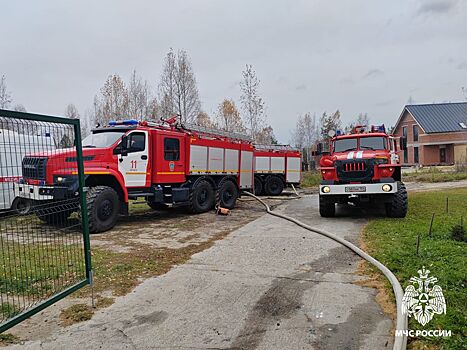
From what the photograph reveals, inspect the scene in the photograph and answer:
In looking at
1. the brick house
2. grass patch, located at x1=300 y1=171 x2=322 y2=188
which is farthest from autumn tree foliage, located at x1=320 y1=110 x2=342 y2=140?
grass patch, located at x1=300 y1=171 x2=322 y2=188

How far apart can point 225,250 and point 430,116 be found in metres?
44.8

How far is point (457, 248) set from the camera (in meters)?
5.99

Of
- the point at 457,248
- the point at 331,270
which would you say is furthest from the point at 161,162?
the point at 457,248

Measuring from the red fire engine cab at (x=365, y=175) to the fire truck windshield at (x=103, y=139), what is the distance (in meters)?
5.46

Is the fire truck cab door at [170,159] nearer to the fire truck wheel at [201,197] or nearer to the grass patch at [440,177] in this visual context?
the fire truck wheel at [201,197]

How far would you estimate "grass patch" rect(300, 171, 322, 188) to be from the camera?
76.7 ft

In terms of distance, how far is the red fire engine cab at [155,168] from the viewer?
9039mm

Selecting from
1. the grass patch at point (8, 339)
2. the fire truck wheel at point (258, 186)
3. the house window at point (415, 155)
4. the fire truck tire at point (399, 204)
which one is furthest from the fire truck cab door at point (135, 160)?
the house window at point (415, 155)

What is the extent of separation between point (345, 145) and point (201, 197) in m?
4.70

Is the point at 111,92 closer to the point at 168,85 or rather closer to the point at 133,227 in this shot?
the point at 168,85

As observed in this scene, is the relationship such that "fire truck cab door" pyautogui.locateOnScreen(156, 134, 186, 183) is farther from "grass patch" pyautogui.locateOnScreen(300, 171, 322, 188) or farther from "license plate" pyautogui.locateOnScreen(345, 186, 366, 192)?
"grass patch" pyautogui.locateOnScreen(300, 171, 322, 188)

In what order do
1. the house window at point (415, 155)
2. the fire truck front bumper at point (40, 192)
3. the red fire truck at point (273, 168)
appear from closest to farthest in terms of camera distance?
the fire truck front bumper at point (40, 192) → the red fire truck at point (273, 168) → the house window at point (415, 155)

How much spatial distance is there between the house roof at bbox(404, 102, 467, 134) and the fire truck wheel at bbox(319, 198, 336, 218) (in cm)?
3755

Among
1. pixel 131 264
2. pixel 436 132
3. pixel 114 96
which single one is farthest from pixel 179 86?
pixel 436 132
